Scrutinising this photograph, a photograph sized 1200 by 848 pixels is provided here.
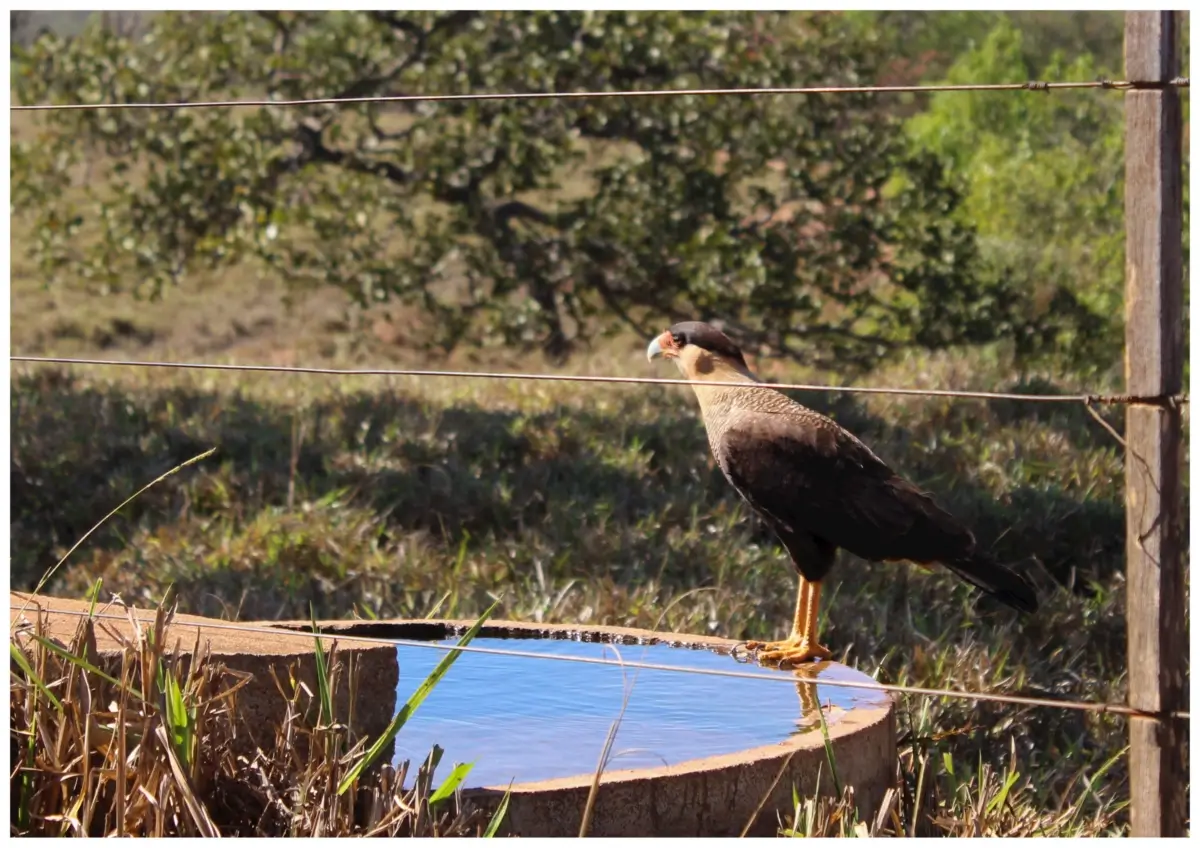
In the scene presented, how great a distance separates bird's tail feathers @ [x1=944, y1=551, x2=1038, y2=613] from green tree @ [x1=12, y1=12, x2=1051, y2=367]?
21.0ft

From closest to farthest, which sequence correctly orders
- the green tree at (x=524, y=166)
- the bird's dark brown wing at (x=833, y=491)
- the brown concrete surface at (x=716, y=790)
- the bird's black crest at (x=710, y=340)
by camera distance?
1. the brown concrete surface at (x=716, y=790)
2. the bird's dark brown wing at (x=833, y=491)
3. the bird's black crest at (x=710, y=340)
4. the green tree at (x=524, y=166)

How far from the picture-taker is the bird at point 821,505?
3.84 metres

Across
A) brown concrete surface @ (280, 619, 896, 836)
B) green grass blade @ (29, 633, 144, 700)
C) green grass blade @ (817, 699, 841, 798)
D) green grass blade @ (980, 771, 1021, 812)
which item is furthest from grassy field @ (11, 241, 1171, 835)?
green grass blade @ (29, 633, 144, 700)

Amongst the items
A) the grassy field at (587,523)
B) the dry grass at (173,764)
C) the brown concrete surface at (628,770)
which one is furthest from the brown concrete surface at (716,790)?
the grassy field at (587,523)

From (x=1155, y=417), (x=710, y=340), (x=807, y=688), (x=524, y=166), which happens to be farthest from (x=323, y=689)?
(x=524, y=166)

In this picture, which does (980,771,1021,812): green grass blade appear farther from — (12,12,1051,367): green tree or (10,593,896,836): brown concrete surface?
(12,12,1051,367): green tree

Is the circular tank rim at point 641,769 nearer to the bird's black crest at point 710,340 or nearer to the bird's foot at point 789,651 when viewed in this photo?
the bird's foot at point 789,651

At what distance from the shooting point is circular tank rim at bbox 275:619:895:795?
2.83 m

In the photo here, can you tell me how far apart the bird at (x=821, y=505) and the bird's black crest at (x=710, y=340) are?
25cm

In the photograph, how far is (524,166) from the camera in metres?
10.3

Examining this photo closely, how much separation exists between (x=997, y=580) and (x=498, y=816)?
161 cm

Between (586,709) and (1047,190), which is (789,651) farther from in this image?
(1047,190)

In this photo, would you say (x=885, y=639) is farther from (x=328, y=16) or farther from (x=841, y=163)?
(x=328, y=16)

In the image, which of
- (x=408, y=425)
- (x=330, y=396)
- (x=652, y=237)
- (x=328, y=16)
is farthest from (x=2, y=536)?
(x=328, y=16)
